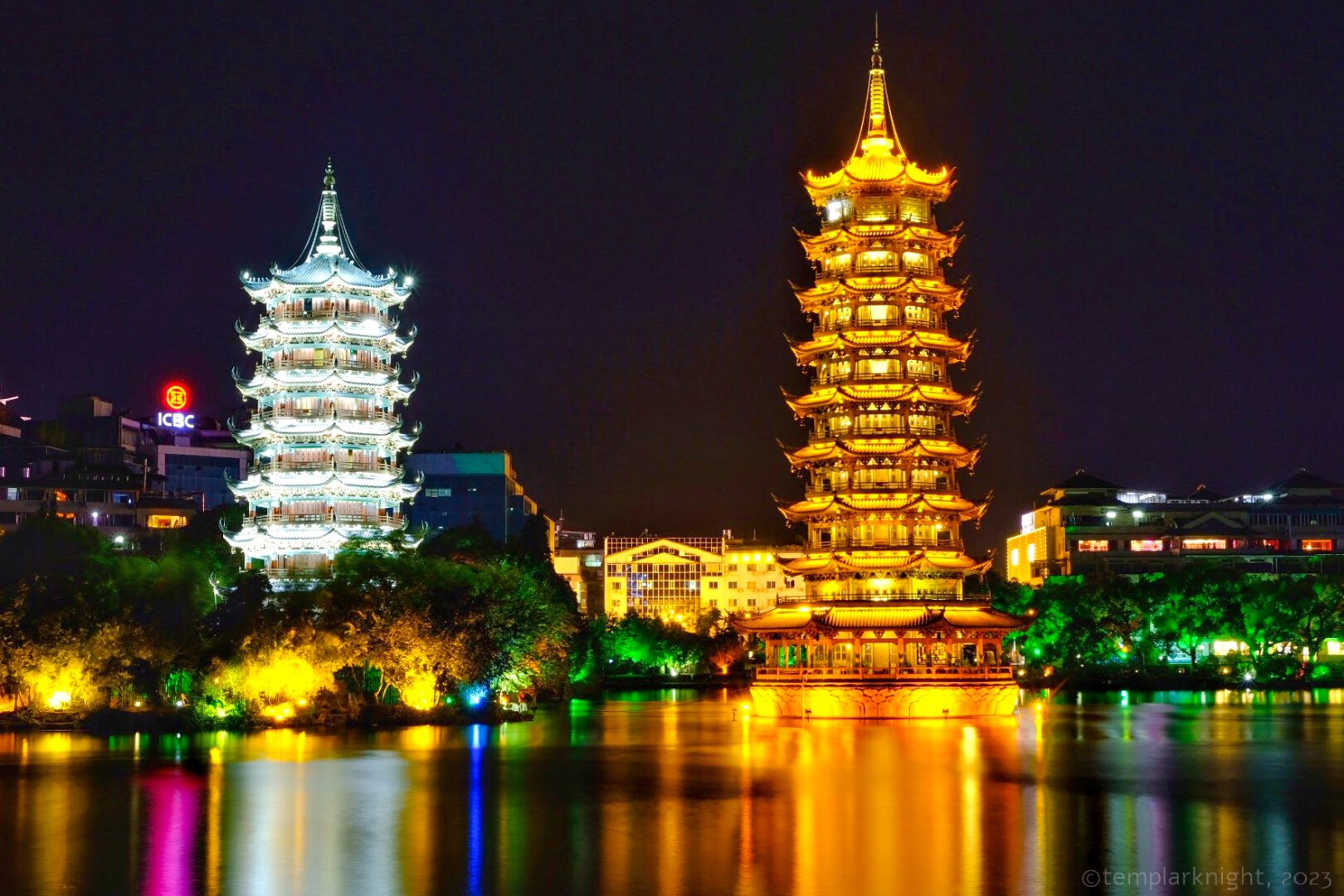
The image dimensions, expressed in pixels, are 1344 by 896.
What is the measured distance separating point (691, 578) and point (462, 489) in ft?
98.7

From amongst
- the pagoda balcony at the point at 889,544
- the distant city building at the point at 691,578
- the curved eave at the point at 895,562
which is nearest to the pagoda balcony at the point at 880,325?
the pagoda balcony at the point at 889,544

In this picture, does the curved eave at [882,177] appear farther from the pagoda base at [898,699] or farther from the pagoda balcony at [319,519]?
the pagoda balcony at [319,519]

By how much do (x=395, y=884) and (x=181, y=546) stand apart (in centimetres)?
7429

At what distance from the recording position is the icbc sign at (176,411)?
156500mm

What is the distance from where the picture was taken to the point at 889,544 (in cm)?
7894

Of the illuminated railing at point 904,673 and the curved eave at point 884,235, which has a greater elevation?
the curved eave at point 884,235

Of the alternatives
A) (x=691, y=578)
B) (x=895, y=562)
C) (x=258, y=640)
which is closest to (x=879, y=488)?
(x=895, y=562)

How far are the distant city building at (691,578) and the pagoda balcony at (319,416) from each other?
93764mm

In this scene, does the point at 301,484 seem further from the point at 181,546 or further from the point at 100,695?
the point at 100,695

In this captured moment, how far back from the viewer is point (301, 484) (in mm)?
92938

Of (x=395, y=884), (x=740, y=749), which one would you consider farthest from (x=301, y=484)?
(x=395, y=884)

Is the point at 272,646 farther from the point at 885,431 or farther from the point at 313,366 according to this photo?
the point at 885,431

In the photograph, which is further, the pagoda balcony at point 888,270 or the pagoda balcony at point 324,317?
the pagoda balcony at point 324,317

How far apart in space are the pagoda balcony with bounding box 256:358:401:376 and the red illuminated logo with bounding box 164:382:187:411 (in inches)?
2577
